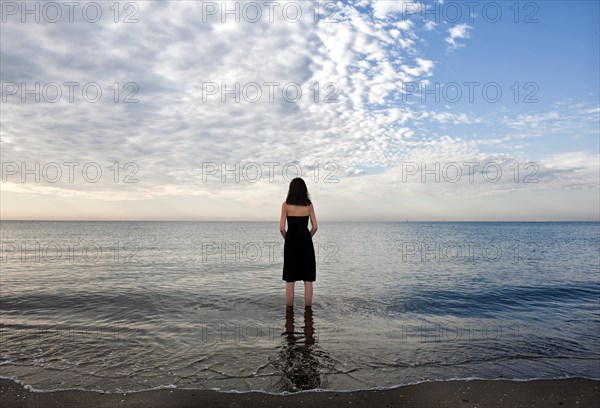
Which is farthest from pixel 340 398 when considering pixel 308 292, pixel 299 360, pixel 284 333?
pixel 308 292

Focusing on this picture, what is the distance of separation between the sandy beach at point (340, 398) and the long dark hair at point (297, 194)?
5276 mm

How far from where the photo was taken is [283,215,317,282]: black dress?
9930 mm

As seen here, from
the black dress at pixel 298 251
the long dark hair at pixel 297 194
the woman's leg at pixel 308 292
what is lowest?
the woman's leg at pixel 308 292

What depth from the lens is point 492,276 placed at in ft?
61.9

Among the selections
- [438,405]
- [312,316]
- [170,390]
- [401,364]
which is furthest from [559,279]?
[170,390]

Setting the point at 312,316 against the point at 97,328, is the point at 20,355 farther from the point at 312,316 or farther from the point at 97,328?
the point at 312,316

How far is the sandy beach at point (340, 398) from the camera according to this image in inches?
197

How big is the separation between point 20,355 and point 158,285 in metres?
8.18

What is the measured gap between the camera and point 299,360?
664cm

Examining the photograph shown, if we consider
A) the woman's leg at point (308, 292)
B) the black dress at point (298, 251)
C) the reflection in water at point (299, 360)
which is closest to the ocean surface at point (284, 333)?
the reflection in water at point (299, 360)

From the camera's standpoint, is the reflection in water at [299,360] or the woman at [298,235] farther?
the woman at [298,235]

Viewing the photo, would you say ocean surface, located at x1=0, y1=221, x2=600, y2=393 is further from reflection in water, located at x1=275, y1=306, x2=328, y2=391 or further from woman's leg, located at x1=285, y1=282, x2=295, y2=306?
woman's leg, located at x1=285, y1=282, x2=295, y2=306

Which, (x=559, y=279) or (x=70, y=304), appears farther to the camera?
(x=559, y=279)

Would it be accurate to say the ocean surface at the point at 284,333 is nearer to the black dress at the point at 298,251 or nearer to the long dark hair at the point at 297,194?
the black dress at the point at 298,251
